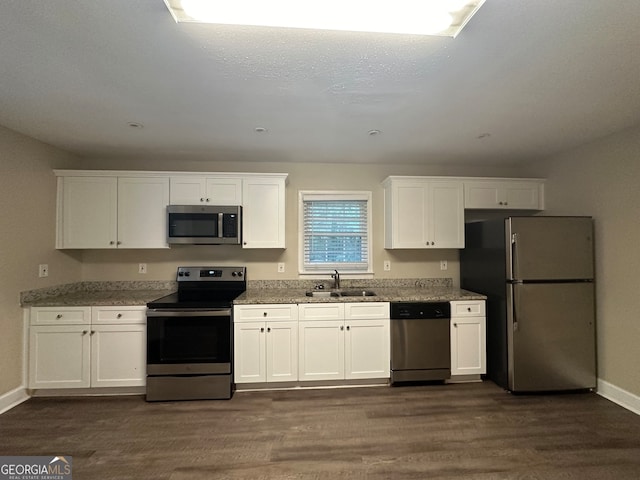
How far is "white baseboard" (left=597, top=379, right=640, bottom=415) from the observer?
247 cm

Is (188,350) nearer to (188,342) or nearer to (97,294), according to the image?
(188,342)

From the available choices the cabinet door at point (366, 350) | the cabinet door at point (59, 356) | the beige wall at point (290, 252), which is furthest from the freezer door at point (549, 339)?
the cabinet door at point (59, 356)

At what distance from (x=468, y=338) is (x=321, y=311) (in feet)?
4.95

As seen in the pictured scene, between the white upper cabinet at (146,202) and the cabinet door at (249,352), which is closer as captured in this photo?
the cabinet door at (249,352)

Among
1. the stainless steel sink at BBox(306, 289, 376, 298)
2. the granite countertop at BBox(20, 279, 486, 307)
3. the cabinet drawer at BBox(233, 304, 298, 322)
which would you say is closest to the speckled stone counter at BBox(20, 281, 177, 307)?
the granite countertop at BBox(20, 279, 486, 307)

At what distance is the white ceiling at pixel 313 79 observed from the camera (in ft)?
4.43

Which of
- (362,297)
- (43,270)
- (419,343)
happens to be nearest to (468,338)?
(419,343)

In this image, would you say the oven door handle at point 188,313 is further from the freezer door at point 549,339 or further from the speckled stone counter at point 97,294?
the freezer door at point 549,339

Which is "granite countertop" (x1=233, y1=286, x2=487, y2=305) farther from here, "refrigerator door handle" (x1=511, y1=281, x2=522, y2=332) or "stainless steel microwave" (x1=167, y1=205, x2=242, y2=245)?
"stainless steel microwave" (x1=167, y1=205, x2=242, y2=245)

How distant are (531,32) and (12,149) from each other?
12.5ft

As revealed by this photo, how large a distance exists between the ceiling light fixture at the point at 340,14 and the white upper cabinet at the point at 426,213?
80.2 inches

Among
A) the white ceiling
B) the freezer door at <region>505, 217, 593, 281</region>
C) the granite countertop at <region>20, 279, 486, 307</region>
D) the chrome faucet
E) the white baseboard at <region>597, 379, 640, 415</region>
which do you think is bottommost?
the white baseboard at <region>597, 379, 640, 415</region>

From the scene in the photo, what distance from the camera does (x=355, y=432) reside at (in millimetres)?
2215

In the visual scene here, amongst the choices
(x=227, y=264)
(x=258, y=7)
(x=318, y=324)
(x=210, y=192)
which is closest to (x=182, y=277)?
(x=227, y=264)
